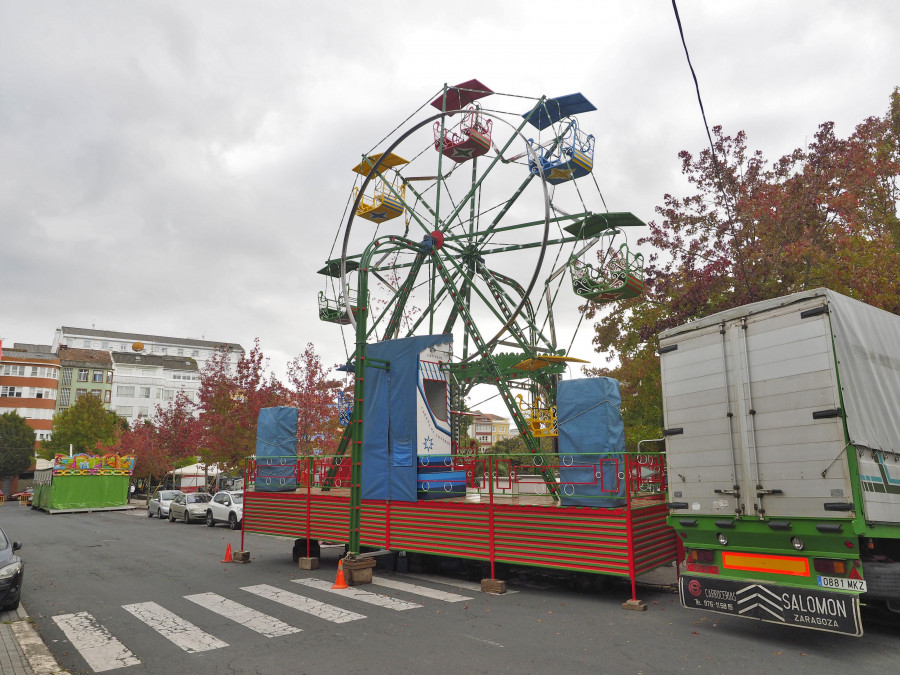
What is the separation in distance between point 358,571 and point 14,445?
223ft

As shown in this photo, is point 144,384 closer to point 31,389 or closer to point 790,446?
point 31,389

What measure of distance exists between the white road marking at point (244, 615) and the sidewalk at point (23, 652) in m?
2.37

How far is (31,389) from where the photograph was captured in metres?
69.9

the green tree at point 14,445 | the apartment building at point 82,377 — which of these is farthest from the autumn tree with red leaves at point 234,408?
the apartment building at point 82,377

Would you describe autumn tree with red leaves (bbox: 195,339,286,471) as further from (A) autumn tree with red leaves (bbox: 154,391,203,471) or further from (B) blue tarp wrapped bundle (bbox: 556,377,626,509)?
(B) blue tarp wrapped bundle (bbox: 556,377,626,509)

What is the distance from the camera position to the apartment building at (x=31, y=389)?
226 ft

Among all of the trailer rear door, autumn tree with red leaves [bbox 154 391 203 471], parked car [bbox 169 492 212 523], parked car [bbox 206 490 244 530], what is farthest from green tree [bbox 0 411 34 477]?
the trailer rear door

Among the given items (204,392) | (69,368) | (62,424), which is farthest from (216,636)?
(69,368)

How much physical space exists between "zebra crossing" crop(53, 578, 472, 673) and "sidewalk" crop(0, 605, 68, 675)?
0.39 metres

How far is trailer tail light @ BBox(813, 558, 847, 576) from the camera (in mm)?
6453

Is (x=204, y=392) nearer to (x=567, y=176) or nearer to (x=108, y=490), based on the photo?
(x=108, y=490)

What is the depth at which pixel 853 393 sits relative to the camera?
671cm

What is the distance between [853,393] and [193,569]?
13.4 metres

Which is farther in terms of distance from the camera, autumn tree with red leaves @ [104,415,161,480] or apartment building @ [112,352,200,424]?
apartment building @ [112,352,200,424]
